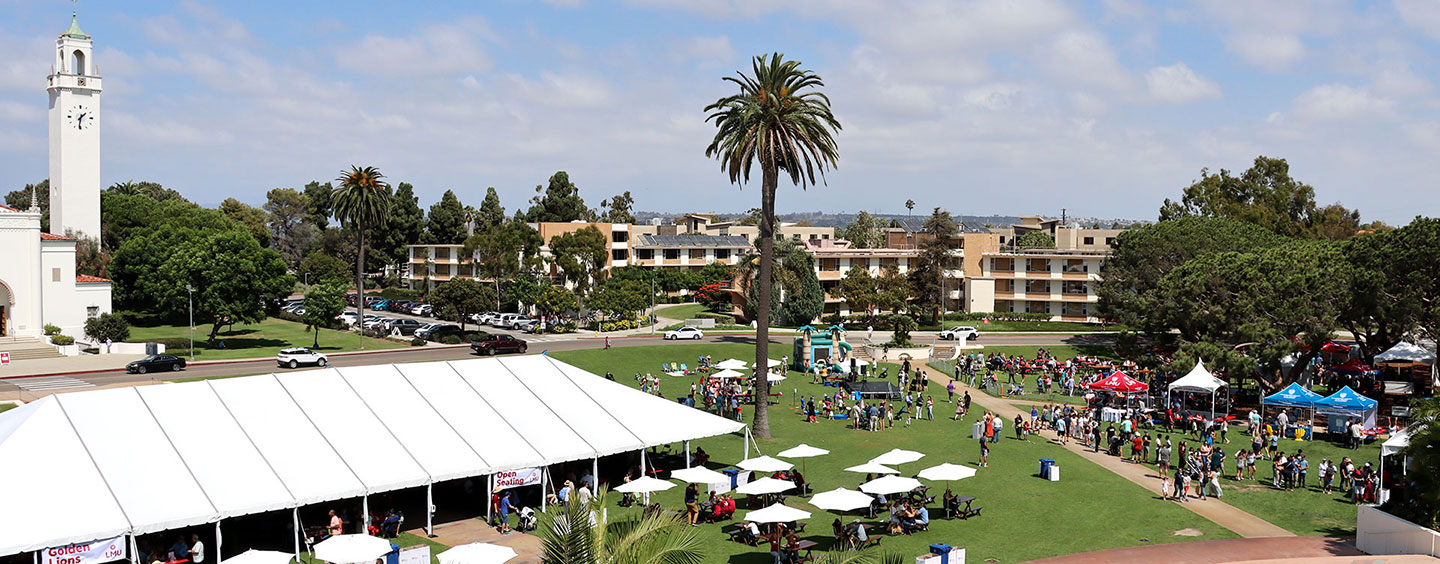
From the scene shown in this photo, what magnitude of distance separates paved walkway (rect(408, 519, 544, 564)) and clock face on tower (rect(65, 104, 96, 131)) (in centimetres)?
7193

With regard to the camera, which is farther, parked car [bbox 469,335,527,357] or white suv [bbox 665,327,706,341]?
white suv [bbox 665,327,706,341]

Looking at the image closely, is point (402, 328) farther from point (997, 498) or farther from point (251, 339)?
point (997, 498)

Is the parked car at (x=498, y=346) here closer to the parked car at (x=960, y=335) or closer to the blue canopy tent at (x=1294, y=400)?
the parked car at (x=960, y=335)

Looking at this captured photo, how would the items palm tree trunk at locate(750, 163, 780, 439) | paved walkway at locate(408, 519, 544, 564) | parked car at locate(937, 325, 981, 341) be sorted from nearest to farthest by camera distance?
paved walkway at locate(408, 519, 544, 564), palm tree trunk at locate(750, 163, 780, 439), parked car at locate(937, 325, 981, 341)

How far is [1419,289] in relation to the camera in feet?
159

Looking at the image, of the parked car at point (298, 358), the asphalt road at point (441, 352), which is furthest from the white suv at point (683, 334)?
the parked car at point (298, 358)

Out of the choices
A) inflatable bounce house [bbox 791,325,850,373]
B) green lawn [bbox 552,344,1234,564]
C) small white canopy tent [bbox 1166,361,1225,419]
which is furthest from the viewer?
inflatable bounce house [bbox 791,325,850,373]

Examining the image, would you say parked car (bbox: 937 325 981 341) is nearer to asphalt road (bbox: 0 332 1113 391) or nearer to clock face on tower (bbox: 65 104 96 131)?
asphalt road (bbox: 0 332 1113 391)

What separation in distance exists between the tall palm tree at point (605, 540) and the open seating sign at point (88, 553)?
1445cm

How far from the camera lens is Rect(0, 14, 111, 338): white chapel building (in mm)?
67438

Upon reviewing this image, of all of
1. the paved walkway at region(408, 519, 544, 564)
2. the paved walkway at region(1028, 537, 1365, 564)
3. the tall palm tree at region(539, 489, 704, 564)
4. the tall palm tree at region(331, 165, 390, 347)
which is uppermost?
the tall palm tree at region(331, 165, 390, 347)

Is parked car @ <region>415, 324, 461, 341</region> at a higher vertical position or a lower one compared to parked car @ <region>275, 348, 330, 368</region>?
higher

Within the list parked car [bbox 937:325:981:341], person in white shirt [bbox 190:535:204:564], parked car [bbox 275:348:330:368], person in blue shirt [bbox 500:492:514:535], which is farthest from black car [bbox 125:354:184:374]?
parked car [bbox 937:325:981:341]

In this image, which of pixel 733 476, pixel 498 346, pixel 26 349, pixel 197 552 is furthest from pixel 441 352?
pixel 197 552
